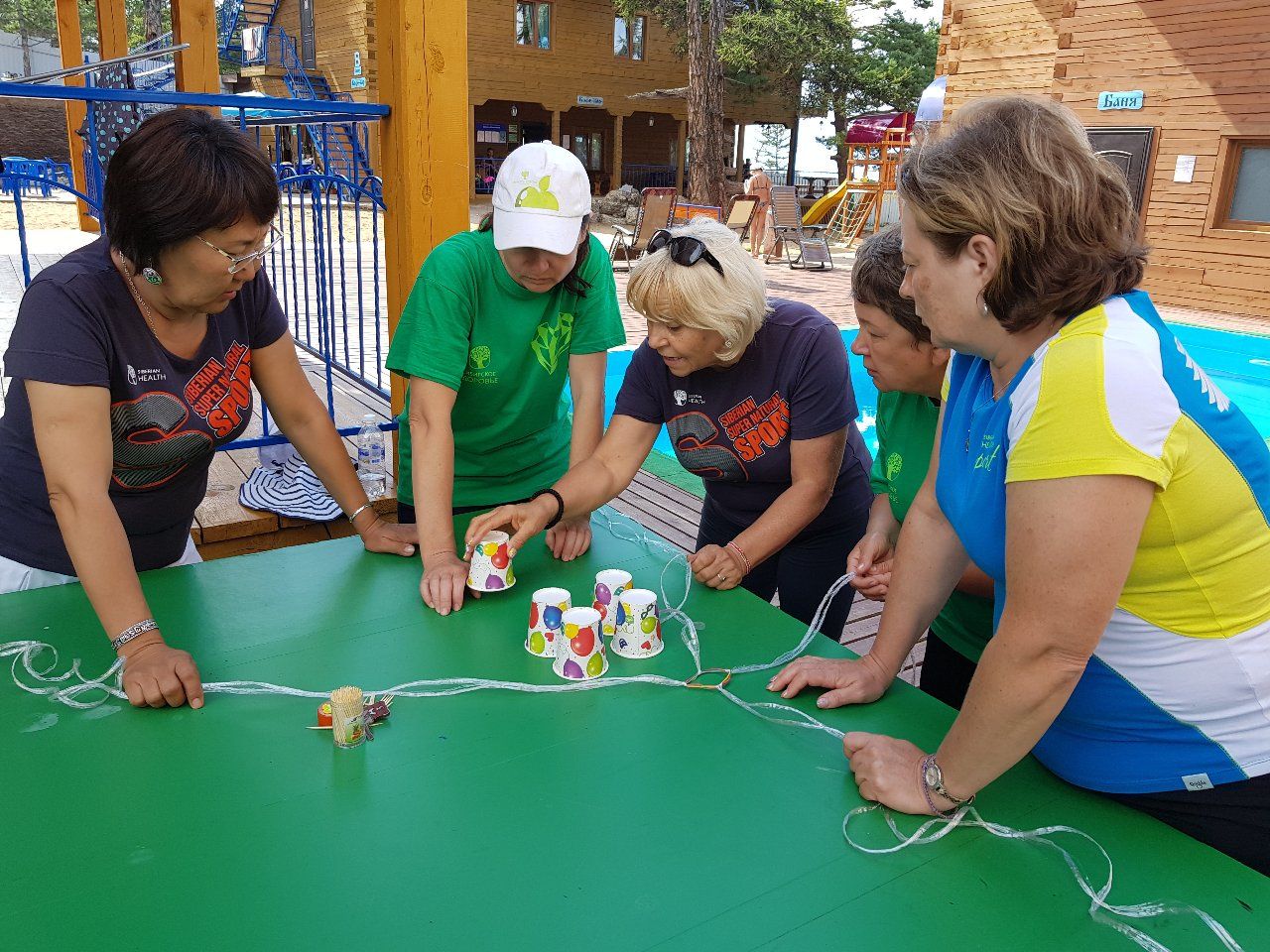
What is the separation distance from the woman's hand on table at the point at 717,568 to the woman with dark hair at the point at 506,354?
12.6 inches

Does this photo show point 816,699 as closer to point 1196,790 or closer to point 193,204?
point 1196,790

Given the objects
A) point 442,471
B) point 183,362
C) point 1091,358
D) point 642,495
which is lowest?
point 642,495

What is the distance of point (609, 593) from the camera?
6.00 ft

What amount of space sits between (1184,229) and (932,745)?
12747 millimetres

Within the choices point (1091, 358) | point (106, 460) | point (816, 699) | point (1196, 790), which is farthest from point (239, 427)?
point (1196, 790)

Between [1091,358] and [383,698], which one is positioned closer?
[1091,358]

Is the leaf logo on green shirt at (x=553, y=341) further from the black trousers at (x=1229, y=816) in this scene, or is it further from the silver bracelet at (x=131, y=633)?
the black trousers at (x=1229, y=816)

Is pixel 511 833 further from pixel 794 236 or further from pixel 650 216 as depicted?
pixel 794 236

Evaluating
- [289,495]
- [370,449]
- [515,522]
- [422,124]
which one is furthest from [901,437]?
[370,449]

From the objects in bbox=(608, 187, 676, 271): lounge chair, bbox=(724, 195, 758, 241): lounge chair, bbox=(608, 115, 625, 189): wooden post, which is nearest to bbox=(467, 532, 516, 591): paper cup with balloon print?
bbox=(608, 187, 676, 271): lounge chair

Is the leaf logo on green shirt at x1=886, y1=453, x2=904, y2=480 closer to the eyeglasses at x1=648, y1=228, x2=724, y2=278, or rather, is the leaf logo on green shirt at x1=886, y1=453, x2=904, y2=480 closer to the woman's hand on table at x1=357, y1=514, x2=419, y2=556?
the eyeglasses at x1=648, y1=228, x2=724, y2=278

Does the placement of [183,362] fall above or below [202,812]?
above

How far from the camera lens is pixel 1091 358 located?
1.01 metres

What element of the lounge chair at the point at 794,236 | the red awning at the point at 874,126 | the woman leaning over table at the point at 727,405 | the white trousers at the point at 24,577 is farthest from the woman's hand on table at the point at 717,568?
the red awning at the point at 874,126
